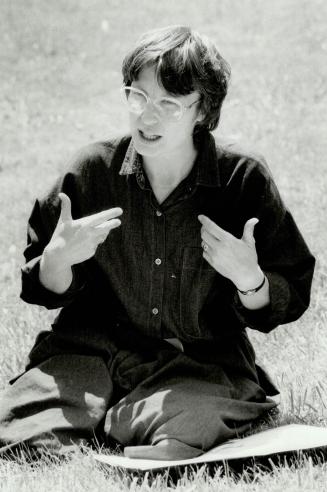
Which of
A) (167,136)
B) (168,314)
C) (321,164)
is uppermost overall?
(167,136)

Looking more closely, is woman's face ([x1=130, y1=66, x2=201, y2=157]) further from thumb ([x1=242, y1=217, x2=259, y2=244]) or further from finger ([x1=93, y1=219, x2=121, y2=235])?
thumb ([x1=242, y1=217, x2=259, y2=244])

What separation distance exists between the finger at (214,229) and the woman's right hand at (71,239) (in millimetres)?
276

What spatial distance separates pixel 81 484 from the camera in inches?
106


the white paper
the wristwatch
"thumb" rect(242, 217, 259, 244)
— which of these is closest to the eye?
"thumb" rect(242, 217, 259, 244)

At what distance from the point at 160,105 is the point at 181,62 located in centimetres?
16

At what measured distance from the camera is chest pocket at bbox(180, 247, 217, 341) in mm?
3084

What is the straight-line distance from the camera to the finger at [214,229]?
2.87 meters

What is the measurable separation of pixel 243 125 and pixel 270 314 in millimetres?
4001

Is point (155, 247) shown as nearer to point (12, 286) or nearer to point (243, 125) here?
point (12, 286)

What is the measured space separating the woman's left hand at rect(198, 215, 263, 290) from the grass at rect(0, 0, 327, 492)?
1.95 feet

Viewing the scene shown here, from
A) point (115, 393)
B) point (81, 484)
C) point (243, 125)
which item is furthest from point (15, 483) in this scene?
point (243, 125)

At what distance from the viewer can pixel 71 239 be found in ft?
9.43

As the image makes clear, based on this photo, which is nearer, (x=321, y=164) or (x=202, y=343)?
(x=202, y=343)

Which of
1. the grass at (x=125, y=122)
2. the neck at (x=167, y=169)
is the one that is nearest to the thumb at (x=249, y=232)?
the neck at (x=167, y=169)
